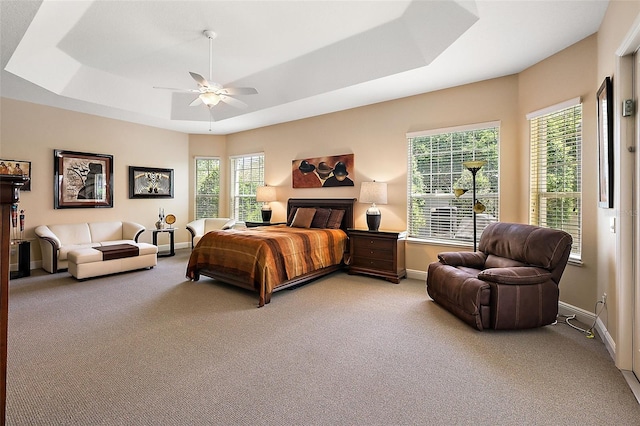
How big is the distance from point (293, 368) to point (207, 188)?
6274mm

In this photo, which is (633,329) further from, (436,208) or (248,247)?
(248,247)

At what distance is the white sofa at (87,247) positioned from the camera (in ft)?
15.1

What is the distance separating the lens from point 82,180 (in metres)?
5.77

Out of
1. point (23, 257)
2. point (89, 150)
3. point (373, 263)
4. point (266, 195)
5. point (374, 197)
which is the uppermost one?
point (89, 150)

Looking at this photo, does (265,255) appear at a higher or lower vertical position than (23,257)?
higher

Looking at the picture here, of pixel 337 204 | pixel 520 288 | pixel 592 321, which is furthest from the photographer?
pixel 337 204

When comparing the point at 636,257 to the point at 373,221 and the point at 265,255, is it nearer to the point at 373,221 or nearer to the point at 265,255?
the point at 373,221

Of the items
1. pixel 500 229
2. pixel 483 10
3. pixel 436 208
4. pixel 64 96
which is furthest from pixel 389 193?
pixel 64 96

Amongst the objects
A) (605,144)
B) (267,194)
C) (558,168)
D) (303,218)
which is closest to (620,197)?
(605,144)

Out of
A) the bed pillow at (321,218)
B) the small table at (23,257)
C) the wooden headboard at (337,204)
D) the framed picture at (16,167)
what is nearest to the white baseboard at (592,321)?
the wooden headboard at (337,204)

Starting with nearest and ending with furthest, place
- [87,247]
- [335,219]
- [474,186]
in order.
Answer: [474,186] < [87,247] < [335,219]

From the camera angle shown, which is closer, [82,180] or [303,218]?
[303,218]

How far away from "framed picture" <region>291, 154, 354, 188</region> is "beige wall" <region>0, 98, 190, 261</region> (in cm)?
303

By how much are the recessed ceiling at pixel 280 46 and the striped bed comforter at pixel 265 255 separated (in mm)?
2282
